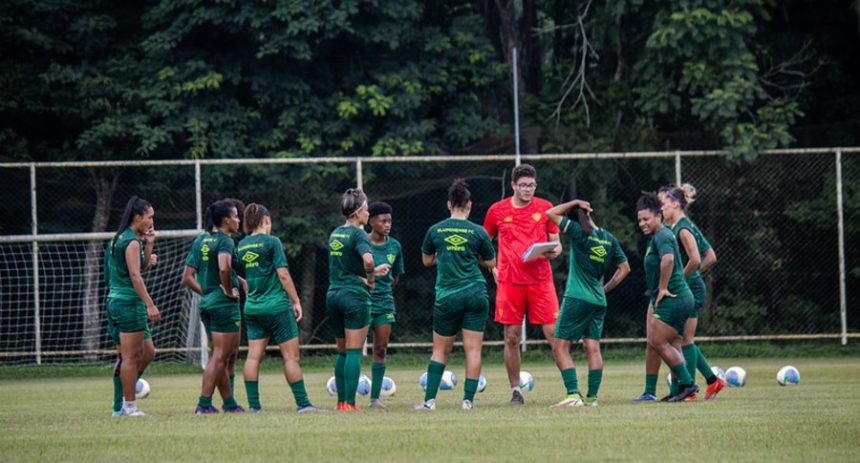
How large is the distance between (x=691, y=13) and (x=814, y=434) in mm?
12774

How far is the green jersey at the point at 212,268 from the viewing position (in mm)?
10758

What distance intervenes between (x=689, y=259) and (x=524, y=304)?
1.62m

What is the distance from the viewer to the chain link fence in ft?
61.6

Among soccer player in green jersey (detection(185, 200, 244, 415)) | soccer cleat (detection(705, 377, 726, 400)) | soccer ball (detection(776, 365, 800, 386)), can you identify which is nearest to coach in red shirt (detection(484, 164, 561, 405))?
soccer cleat (detection(705, 377, 726, 400))

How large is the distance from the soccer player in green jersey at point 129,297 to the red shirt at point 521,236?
3264 mm

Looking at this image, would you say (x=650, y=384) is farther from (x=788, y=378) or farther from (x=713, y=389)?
(x=788, y=378)

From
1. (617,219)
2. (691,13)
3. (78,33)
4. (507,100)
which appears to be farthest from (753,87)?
(78,33)

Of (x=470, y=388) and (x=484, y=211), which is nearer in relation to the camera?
(x=470, y=388)

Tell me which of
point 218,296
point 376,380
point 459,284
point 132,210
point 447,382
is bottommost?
point 447,382

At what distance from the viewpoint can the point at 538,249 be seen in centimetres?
1072

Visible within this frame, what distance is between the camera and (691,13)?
19391 millimetres

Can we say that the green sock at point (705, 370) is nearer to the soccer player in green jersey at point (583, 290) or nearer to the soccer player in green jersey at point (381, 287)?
the soccer player in green jersey at point (583, 290)

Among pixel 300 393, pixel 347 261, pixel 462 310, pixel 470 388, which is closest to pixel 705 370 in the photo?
pixel 470 388

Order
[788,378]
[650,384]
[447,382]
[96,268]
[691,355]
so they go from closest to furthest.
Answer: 1. [650,384]
2. [691,355]
3. [788,378]
4. [447,382]
5. [96,268]
